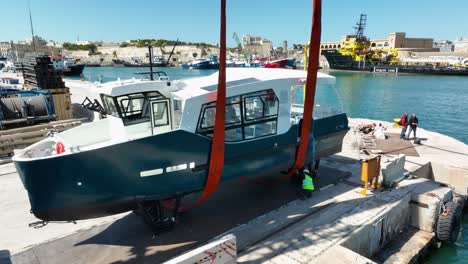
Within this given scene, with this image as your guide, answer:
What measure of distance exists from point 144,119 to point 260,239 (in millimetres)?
3422

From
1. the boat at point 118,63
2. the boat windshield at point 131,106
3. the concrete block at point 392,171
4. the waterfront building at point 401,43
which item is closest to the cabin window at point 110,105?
the boat windshield at point 131,106

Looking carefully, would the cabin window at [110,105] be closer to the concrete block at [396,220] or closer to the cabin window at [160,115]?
the cabin window at [160,115]

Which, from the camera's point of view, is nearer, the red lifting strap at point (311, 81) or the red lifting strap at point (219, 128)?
the red lifting strap at point (219, 128)

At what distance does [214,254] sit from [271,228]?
218 cm

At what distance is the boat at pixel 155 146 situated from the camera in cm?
548

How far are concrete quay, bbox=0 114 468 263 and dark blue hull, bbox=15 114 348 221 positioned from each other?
0.93m

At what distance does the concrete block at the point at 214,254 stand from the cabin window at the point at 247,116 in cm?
224

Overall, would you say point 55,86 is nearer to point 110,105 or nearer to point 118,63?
point 110,105

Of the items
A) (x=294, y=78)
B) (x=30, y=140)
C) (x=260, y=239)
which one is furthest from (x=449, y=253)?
(x=30, y=140)

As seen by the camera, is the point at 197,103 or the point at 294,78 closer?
the point at 197,103

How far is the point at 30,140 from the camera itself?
12.4m

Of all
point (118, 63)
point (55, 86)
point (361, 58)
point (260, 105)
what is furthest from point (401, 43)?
point (260, 105)

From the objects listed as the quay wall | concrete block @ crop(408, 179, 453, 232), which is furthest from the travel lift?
the quay wall

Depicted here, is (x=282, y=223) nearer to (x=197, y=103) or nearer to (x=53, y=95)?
(x=197, y=103)
